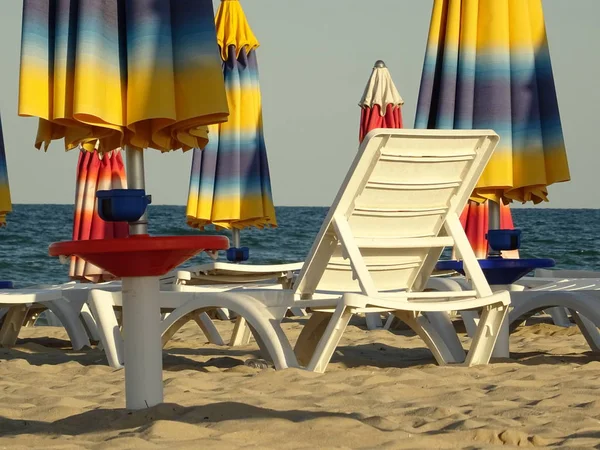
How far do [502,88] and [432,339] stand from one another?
1.68m

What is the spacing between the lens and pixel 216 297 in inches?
171

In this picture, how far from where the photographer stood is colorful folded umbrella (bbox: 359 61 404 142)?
32.2 ft

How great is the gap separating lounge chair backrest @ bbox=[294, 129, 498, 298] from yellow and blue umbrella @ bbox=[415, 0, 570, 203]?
0.90m

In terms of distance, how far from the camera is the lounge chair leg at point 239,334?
591 centimetres

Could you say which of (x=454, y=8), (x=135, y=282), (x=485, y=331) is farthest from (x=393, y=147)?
(x=454, y=8)

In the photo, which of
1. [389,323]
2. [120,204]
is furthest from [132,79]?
[389,323]

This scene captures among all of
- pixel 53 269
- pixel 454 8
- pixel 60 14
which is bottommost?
pixel 53 269

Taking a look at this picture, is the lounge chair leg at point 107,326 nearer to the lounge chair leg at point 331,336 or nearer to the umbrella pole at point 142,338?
the lounge chair leg at point 331,336

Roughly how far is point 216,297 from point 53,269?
17048 mm

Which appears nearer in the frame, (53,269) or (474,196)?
(474,196)

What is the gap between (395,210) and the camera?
14.4ft

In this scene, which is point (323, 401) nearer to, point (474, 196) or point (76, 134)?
point (76, 134)

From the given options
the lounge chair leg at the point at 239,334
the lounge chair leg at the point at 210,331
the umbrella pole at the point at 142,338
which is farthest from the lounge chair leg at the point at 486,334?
the lounge chair leg at the point at 210,331

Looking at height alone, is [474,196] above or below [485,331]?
above
